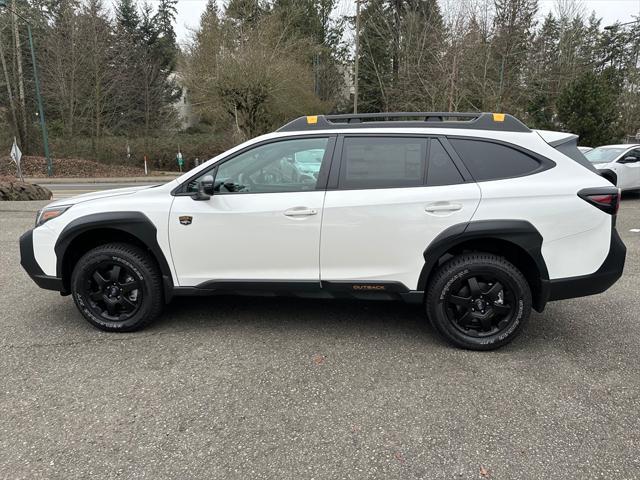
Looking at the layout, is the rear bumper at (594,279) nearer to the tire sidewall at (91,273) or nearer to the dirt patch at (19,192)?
the tire sidewall at (91,273)

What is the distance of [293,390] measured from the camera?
116 inches

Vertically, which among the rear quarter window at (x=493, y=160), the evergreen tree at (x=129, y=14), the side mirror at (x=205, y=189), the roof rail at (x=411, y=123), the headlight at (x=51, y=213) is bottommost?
the headlight at (x=51, y=213)

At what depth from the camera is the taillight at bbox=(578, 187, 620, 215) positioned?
10.5 ft

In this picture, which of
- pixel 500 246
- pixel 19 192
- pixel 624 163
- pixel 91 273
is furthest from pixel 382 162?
pixel 19 192

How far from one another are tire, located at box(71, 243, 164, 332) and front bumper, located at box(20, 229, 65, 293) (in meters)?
0.16

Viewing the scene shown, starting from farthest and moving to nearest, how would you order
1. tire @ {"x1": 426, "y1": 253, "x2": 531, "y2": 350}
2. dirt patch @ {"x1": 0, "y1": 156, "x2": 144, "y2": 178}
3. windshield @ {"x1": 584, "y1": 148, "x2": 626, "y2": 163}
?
dirt patch @ {"x1": 0, "y1": 156, "x2": 144, "y2": 178}, windshield @ {"x1": 584, "y1": 148, "x2": 626, "y2": 163}, tire @ {"x1": 426, "y1": 253, "x2": 531, "y2": 350}

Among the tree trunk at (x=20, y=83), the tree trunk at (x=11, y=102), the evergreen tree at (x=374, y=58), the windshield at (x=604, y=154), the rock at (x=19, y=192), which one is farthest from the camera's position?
the evergreen tree at (x=374, y=58)

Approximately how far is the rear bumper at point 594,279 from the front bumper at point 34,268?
374 cm

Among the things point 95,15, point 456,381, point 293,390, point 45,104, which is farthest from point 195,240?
point 45,104

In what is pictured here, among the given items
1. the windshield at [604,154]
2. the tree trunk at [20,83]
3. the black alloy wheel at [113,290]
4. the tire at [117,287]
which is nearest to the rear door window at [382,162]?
the tire at [117,287]

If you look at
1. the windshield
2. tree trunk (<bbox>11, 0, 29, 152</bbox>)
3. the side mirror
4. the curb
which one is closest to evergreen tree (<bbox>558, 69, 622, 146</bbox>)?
the windshield

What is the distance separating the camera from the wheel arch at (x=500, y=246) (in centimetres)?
325

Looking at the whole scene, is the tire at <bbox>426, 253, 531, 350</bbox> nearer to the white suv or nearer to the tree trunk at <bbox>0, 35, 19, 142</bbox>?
the white suv

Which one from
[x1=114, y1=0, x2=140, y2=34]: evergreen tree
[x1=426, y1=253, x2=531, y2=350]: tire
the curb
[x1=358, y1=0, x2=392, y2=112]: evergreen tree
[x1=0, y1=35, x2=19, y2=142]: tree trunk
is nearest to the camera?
[x1=426, y1=253, x2=531, y2=350]: tire
